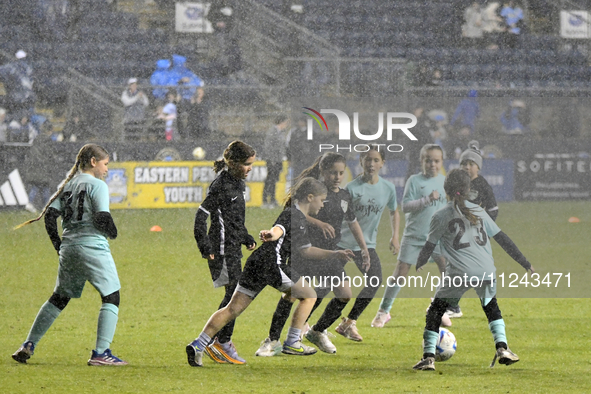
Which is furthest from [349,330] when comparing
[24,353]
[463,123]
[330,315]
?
[463,123]

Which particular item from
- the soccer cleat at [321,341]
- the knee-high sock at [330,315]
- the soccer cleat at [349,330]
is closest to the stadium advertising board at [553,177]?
the soccer cleat at [349,330]

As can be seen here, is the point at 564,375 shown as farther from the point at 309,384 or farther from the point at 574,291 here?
the point at 574,291

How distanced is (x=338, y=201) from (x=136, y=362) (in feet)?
6.25

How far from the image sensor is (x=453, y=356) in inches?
265

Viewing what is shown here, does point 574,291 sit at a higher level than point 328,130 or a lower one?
lower

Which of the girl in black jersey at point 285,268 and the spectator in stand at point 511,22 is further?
the spectator in stand at point 511,22

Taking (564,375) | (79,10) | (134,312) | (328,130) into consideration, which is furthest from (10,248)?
(79,10)

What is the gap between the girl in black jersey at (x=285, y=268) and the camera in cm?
620

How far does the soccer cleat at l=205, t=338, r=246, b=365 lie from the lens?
647 centimetres

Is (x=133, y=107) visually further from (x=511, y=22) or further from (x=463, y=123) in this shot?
(x=511, y=22)

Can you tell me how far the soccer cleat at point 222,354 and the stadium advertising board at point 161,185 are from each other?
966cm

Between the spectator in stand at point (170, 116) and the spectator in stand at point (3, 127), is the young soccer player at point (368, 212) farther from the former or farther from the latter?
the spectator in stand at point (3, 127)

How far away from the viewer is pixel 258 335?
785 cm

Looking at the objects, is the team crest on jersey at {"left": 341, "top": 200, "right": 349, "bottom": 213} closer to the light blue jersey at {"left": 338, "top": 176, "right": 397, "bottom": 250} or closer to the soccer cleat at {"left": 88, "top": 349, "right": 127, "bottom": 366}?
the light blue jersey at {"left": 338, "top": 176, "right": 397, "bottom": 250}
